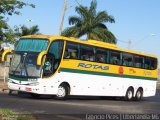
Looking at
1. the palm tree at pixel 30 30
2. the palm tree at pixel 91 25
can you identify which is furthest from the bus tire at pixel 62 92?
the palm tree at pixel 30 30

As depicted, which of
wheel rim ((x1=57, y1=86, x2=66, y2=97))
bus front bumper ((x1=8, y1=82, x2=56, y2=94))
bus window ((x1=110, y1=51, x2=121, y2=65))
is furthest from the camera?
bus window ((x1=110, y1=51, x2=121, y2=65))

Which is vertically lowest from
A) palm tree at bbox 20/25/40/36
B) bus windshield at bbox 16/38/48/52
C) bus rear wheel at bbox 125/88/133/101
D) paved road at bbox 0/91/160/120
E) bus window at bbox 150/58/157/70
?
paved road at bbox 0/91/160/120

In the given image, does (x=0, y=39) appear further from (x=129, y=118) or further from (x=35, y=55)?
(x=129, y=118)

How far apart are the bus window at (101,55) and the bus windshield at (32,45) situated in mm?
4240

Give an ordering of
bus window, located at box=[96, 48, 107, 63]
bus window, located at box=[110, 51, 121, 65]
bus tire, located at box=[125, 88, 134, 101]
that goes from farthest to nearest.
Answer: bus tire, located at box=[125, 88, 134, 101], bus window, located at box=[110, 51, 121, 65], bus window, located at box=[96, 48, 107, 63]

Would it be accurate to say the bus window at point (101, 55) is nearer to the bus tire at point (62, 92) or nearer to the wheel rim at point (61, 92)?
the bus tire at point (62, 92)

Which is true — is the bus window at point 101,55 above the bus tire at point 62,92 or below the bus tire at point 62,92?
above

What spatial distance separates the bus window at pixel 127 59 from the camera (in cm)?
2992

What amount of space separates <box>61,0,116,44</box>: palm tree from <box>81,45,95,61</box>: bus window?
2868 centimetres

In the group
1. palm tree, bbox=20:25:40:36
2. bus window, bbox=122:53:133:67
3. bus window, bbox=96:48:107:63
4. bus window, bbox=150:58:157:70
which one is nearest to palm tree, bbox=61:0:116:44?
palm tree, bbox=20:25:40:36

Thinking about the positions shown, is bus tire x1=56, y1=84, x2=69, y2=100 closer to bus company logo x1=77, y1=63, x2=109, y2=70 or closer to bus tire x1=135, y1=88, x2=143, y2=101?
bus company logo x1=77, y1=63, x2=109, y2=70

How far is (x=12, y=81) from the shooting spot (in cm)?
2452

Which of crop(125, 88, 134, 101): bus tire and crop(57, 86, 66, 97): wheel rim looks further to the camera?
crop(125, 88, 134, 101): bus tire

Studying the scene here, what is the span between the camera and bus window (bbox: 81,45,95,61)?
25.9 meters
